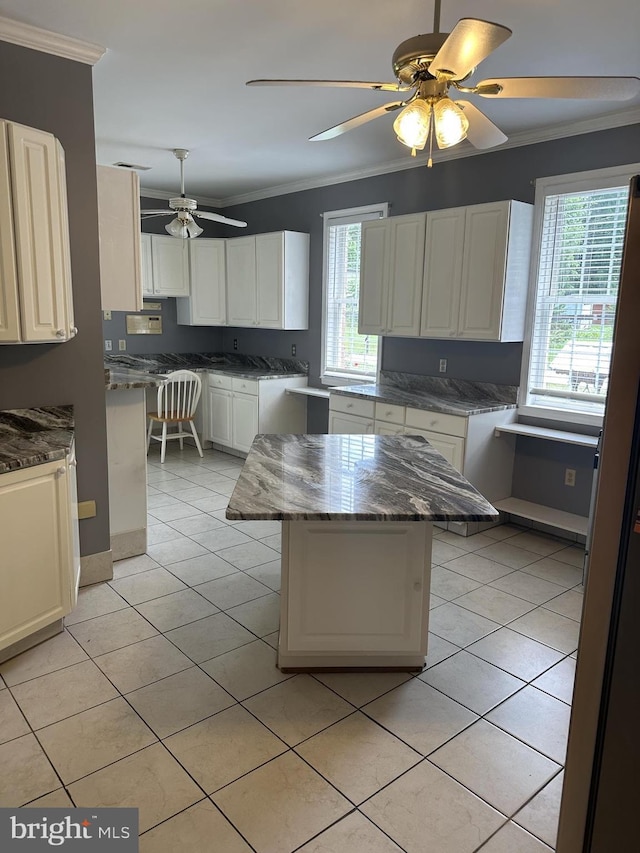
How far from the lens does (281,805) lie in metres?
1.82

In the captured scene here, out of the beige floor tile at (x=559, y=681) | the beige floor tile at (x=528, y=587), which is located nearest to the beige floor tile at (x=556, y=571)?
the beige floor tile at (x=528, y=587)

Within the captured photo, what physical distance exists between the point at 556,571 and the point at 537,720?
58.0 inches

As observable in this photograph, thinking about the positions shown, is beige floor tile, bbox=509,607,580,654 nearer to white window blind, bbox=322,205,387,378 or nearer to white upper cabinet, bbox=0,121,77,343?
white upper cabinet, bbox=0,121,77,343

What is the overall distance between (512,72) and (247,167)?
2.78 m

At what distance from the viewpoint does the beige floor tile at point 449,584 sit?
324 centimetres

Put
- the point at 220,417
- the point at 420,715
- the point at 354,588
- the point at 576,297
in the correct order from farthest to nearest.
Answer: the point at 220,417 → the point at 576,297 → the point at 354,588 → the point at 420,715

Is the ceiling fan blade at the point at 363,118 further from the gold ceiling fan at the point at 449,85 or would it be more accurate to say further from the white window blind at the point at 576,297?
the white window blind at the point at 576,297

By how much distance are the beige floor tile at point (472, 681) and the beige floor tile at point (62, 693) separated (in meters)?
1.30

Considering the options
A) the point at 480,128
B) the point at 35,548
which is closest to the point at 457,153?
the point at 480,128

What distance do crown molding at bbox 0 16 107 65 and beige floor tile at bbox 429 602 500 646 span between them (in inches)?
125

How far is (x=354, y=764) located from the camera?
200cm

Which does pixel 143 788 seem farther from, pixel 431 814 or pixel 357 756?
pixel 431 814

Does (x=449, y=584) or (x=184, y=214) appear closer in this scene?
(x=449, y=584)

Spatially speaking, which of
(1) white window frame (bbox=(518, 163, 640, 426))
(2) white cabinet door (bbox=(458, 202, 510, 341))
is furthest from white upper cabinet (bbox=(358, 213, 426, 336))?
(1) white window frame (bbox=(518, 163, 640, 426))
